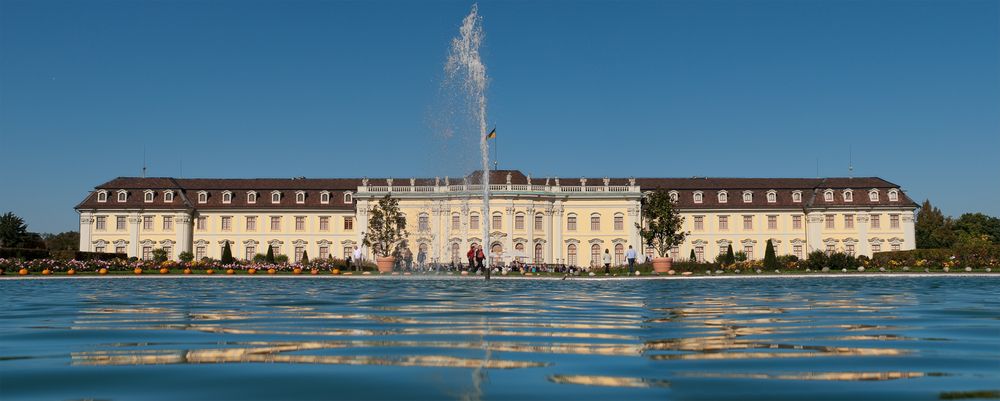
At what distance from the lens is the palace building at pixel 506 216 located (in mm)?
63969

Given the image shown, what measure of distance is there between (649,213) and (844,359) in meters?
34.5

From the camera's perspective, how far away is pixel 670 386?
3740 millimetres

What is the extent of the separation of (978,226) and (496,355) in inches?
3911

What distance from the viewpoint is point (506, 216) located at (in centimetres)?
6278

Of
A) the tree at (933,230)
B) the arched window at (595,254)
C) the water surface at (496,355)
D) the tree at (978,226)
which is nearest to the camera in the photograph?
the water surface at (496,355)

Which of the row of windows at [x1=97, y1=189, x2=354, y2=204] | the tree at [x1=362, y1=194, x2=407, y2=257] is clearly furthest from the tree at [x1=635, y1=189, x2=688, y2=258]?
the row of windows at [x1=97, y1=189, x2=354, y2=204]

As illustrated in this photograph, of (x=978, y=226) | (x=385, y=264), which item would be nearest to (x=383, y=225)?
(x=385, y=264)

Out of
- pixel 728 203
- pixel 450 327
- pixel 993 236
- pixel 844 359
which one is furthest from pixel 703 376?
pixel 993 236

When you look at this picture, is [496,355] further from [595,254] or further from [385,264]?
[595,254]

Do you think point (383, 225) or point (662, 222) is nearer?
point (662, 222)

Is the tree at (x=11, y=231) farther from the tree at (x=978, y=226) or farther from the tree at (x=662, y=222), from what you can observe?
the tree at (x=978, y=226)

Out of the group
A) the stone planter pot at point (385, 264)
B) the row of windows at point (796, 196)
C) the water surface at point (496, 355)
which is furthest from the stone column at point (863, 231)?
the water surface at point (496, 355)

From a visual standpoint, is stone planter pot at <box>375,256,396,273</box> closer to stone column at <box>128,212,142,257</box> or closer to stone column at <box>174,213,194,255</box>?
stone column at <box>174,213,194,255</box>

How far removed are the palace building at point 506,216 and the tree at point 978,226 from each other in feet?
95.9
